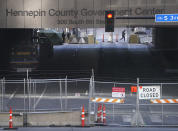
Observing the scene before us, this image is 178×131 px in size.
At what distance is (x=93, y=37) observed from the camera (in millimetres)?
56438

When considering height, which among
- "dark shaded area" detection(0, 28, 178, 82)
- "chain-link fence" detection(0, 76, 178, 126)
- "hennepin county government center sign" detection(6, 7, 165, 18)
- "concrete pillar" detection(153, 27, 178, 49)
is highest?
"hennepin county government center sign" detection(6, 7, 165, 18)

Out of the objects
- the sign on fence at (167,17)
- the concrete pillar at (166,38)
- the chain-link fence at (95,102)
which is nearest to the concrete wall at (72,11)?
the sign on fence at (167,17)

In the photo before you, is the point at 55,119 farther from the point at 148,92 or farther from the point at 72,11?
the point at 72,11

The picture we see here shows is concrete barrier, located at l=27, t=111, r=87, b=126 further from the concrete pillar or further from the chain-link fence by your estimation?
the concrete pillar

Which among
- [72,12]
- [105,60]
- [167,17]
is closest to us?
[167,17]

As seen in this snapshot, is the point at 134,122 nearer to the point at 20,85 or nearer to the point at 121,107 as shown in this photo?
the point at 121,107

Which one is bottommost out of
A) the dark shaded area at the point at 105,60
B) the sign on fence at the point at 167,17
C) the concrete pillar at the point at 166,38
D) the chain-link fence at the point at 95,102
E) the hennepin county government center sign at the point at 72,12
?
the chain-link fence at the point at 95,102

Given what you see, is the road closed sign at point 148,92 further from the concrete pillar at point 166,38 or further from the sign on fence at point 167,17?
the concrete pillar at point 166,38

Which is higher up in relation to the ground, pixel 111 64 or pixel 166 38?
pixel 166 38

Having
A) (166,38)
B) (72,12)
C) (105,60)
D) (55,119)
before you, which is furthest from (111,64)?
(55,119)

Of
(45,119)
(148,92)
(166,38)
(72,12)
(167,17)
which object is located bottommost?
(45,119)

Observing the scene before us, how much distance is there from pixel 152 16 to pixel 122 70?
24.7 ft

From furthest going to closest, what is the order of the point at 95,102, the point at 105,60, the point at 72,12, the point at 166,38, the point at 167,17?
the point at 166,38 < the point at 105,60 < the point at 72,12 < the point at 167,17 < the point at 95,102

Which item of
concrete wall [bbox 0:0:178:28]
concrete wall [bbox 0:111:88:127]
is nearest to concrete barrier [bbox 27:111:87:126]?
concrete wall [bbox 0:111:88:127]
